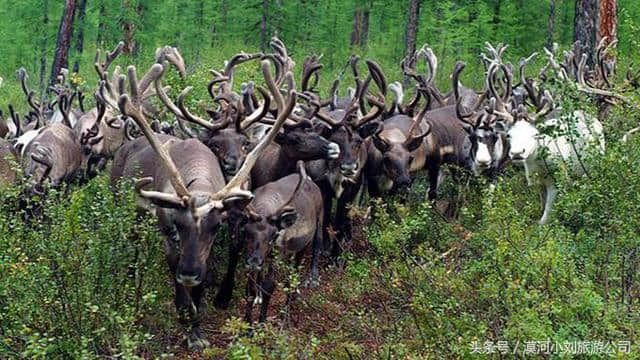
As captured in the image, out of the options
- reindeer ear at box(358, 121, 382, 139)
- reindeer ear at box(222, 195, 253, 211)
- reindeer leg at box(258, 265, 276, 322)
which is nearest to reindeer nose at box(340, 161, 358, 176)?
reindeer ear at box(358, 121, 382, 139)

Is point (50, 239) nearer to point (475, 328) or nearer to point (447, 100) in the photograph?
point (475, 328)

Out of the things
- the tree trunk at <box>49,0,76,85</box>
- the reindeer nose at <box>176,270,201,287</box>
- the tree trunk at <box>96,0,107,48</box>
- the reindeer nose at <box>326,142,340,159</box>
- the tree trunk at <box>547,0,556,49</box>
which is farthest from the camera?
the tree trunk at <box>96,0,107,48</box>

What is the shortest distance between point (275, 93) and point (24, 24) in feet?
85.6

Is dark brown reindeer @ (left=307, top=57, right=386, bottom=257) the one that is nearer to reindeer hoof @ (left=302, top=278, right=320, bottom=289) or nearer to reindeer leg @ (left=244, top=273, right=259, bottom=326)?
reindeer hoof @ (left=302, top=278, right=320, bottom=289)

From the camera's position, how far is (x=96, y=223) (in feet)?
23.3

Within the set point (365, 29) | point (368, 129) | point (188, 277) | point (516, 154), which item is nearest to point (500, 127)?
point (516, 154)

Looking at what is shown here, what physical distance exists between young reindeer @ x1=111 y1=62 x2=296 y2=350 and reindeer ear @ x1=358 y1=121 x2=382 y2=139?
1.99 metres

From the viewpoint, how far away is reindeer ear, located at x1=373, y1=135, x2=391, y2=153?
10.0 metres

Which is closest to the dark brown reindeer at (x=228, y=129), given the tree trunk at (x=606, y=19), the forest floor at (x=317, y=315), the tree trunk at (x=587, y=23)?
the forest floor at (x=317, y=315)

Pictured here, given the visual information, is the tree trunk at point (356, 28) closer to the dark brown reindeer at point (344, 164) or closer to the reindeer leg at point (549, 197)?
the reindeer leg at point (549, 197)

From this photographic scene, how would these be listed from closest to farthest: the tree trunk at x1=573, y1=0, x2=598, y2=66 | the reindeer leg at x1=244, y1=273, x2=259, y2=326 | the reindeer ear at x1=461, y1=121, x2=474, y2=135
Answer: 1. the reindeer leg at x1=244, y1=273, x2=259, y2=326
2. the reindeer ear at x1=461, y1=121, x2=474, y2=135
3. the tree trunk at x1=573, y1=0, x2=598, y2=66

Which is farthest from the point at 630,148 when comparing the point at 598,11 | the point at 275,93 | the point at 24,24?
the point at 24,24

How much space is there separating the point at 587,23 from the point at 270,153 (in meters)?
6.16

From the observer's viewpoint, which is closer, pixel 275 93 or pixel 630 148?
pixel 630 148
